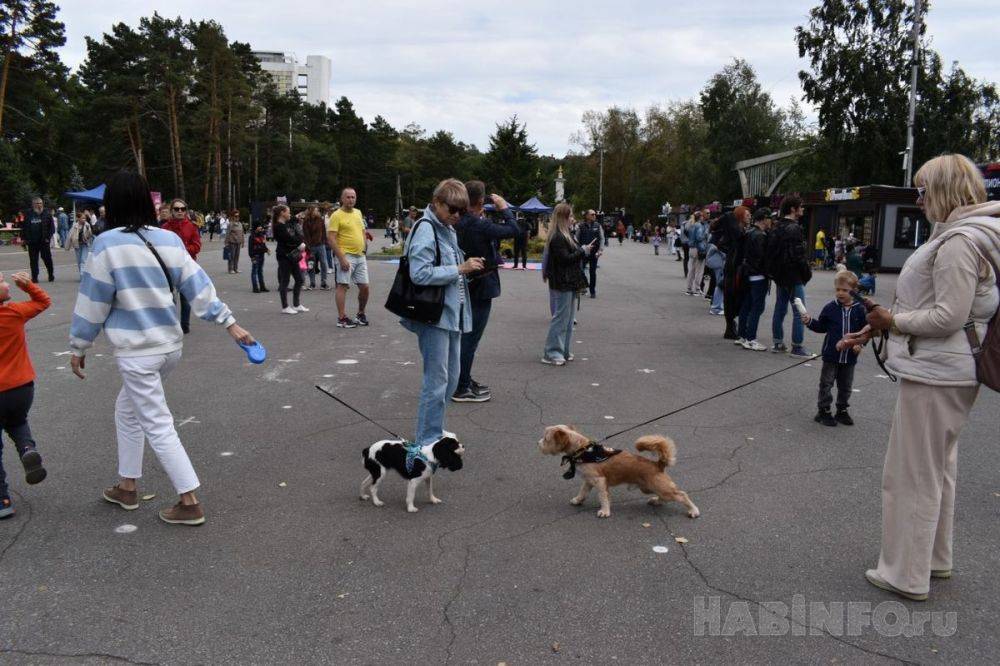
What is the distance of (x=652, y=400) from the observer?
7.16m

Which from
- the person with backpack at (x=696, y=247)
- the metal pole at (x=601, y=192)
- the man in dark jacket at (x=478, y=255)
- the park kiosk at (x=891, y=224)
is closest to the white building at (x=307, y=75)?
the metal pole at (x=601, y=192)

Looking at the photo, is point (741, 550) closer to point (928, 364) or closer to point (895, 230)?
point (928, 364)

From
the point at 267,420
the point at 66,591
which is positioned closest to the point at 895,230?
the point at 267,420

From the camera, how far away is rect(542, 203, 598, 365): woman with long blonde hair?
875cm

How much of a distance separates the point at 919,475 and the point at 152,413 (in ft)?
12.2

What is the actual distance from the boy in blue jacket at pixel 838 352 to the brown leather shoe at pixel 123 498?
525cm

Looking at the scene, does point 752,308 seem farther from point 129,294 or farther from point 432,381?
point 129,294

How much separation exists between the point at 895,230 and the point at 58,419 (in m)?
28.9

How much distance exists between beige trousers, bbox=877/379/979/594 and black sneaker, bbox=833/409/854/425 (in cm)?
307

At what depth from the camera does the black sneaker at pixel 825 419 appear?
21.0 feet

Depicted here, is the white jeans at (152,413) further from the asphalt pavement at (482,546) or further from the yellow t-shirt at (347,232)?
the yellow t-shirt at (347,232)

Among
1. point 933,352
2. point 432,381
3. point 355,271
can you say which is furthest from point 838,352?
point 355,271

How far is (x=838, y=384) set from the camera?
254 inches

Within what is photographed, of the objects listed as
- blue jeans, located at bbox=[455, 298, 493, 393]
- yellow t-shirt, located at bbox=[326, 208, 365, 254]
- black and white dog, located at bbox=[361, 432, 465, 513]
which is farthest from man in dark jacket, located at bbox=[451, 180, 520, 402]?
yellow t-shirt, located at bbox=[326, 208, 365, 254]
